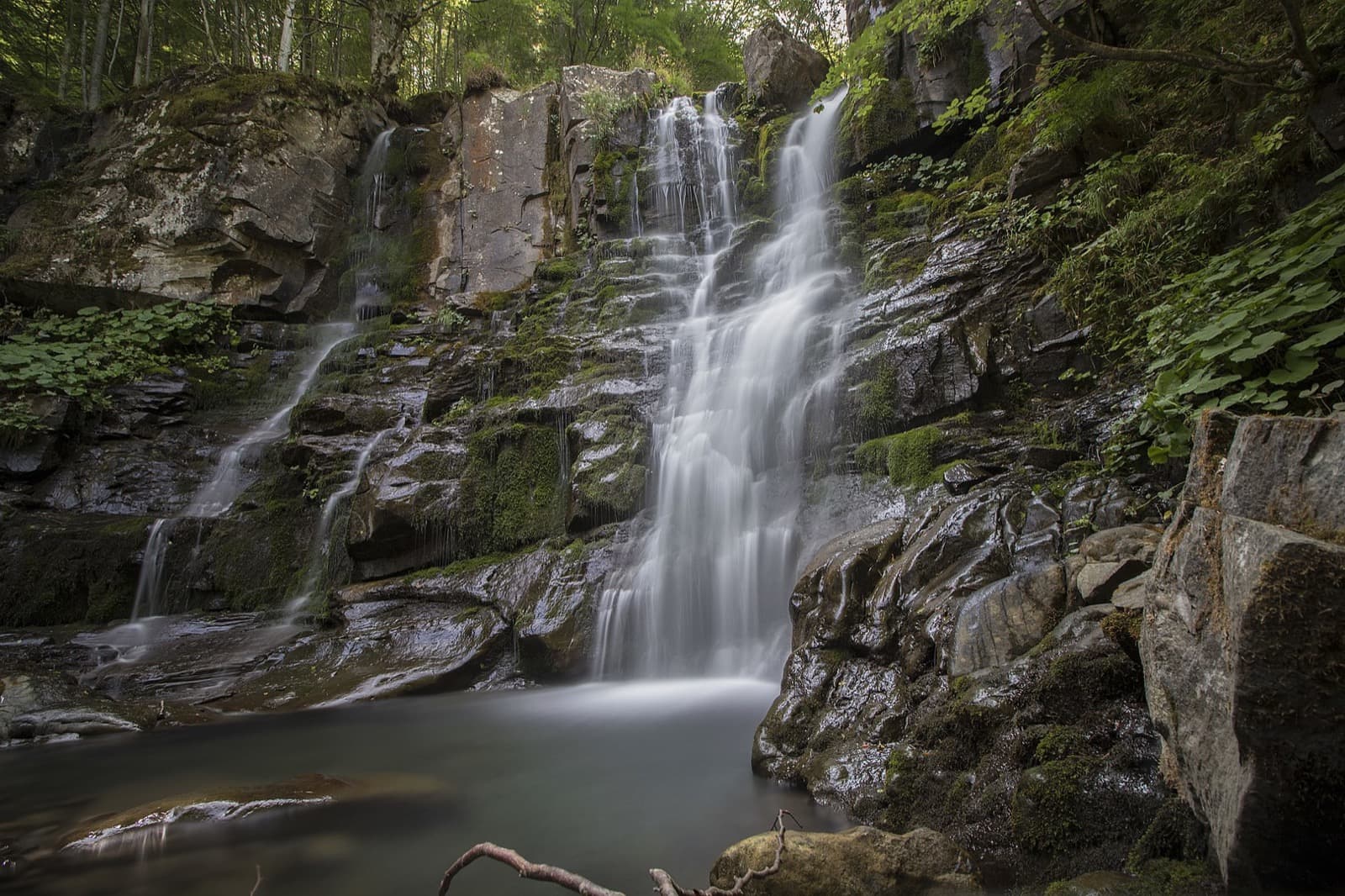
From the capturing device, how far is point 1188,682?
225cm

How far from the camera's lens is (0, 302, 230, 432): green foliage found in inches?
409

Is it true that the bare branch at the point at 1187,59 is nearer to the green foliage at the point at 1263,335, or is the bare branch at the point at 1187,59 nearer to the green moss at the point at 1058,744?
the green foliage at the point at 1263,335

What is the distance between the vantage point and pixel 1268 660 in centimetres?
185

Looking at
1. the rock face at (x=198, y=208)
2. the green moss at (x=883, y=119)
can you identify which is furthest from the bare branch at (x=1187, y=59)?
the rock face at (x=198, y=208)

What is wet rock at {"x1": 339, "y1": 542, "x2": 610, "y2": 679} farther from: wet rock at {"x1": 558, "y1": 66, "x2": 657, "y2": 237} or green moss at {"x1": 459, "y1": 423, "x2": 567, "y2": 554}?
wet rock at {"x1": 558, "y1": 66, "x2": 657, "y2": 237}

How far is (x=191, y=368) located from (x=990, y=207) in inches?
526

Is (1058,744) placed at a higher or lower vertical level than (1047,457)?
lower

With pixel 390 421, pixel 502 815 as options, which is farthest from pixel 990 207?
pixel 390 421

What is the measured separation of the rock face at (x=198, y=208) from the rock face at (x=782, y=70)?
10092 millimetres

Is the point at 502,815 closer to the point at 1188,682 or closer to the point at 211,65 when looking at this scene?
the point at 1188,682

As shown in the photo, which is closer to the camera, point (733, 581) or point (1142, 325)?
point (1142, 325)

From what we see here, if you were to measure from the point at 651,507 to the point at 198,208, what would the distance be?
12220mm

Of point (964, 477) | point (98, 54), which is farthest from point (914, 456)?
point (98, 54)

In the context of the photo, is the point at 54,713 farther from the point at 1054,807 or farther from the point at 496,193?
the point at 496,193
